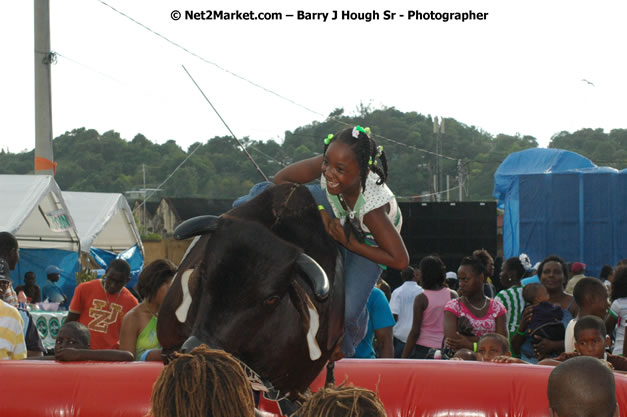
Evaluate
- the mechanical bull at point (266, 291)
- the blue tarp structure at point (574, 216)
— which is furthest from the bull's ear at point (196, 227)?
the blue tarp structure at point (574, 216)

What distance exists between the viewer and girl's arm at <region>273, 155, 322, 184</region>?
3908 millimetres

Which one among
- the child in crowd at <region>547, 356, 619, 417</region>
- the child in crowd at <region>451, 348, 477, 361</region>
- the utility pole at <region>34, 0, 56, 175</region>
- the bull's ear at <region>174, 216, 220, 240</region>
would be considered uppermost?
the utility pole at <region>34, 0, 56, 175</region>

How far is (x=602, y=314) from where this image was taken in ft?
21.7

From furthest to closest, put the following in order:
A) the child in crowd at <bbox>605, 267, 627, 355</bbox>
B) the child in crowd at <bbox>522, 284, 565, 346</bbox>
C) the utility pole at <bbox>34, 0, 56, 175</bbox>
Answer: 1. the utility pole at <bbox>34, 0, 56, 175</bbox>
2. the child in crowd at <bbox>522, 284, 565, 346</bbox>
3. the child in crowd at <bbox>605, 267, 627, 355</bbox>

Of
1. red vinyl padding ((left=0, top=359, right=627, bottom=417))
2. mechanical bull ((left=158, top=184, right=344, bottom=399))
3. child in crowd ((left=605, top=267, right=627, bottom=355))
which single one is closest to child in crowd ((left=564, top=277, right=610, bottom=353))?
child in crowd ((left=605, top=267, right=627, bottom=355))

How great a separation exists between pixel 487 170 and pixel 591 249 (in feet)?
152

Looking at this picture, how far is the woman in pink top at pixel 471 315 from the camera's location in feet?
23.4

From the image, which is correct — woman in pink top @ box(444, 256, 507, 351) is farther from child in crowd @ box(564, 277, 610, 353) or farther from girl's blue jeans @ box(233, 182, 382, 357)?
girl's blue jeans @ box(233, 182, 382, 357)

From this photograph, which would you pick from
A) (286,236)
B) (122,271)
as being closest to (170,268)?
(122,271)

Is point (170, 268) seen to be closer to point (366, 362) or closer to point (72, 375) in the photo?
point (72, 375)

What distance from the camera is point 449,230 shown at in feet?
56.9

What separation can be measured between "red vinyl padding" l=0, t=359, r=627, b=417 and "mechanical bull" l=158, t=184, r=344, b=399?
1508mm

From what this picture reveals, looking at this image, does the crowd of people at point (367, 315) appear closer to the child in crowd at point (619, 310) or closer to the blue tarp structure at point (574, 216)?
the child in crowd at point (619, 310)

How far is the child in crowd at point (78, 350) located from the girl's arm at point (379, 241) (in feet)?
10.4
